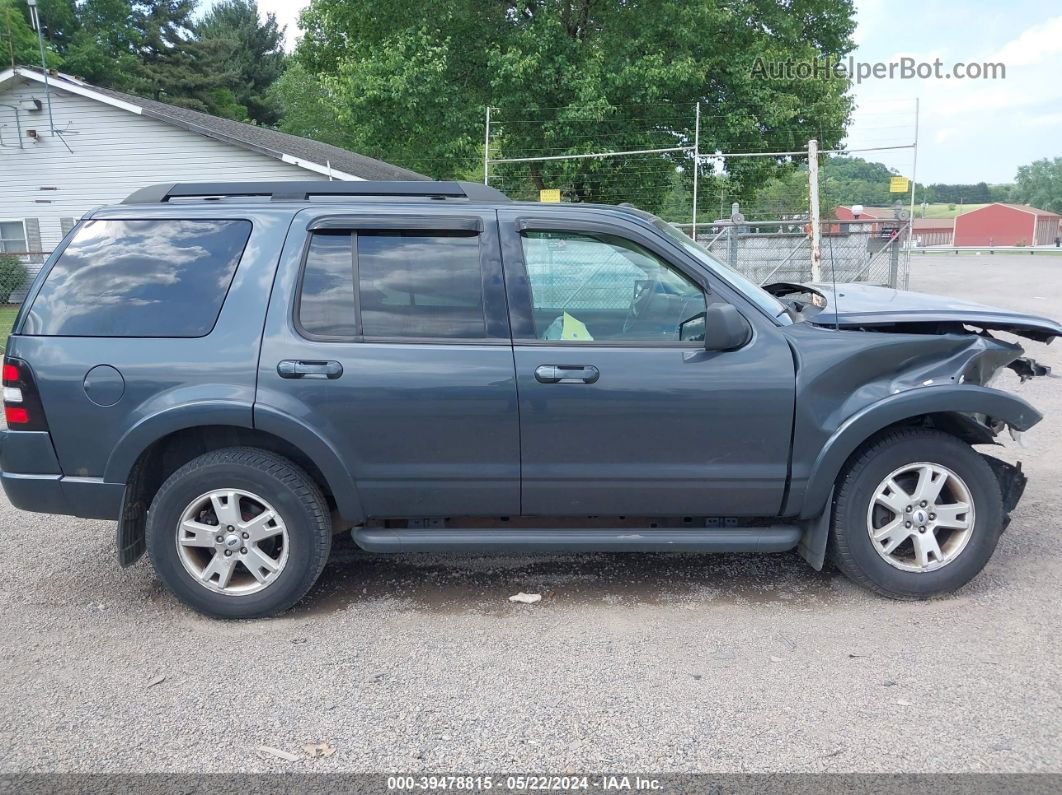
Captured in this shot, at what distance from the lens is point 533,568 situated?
4.59 metres

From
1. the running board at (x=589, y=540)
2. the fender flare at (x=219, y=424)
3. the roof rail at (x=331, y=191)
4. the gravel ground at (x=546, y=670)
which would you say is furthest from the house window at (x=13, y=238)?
the running board at (x=589, y=540)

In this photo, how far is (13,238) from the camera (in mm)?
21172

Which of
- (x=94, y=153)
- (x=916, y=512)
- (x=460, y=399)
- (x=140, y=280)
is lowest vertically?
(x=916, y=512)

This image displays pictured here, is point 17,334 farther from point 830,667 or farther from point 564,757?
point 830,667

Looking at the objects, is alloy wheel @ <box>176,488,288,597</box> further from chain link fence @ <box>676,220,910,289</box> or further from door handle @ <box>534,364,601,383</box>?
chain link fence @ <box>676,220,910,289</box>

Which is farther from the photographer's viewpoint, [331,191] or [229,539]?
[331,191]

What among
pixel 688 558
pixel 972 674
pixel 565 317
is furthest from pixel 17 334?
pixel 972 674

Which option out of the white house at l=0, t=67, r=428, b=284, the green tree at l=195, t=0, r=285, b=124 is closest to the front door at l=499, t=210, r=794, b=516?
the white house at l=0, t=67, r=428, b=284

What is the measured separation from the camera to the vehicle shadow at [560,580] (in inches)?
164

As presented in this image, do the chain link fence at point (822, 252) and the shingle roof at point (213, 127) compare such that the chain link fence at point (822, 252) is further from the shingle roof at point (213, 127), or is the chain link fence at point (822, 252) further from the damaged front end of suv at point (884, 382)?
the damaged front end of suv at point (884, 382)

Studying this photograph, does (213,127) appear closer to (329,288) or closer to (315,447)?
(329,288)

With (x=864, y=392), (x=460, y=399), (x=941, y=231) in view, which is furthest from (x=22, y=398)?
(x=941, y=231)

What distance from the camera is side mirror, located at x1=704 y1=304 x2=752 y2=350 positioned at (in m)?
3.77

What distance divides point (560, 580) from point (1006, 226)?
301ft
